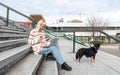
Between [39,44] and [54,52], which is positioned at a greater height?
[39,44]

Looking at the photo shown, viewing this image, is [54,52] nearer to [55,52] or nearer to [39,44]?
[55,52]

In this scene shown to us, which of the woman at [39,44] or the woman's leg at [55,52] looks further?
the woman at [39,44]

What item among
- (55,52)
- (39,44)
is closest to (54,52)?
(55,52)

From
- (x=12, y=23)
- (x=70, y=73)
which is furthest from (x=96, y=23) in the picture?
(x=70, y=73)

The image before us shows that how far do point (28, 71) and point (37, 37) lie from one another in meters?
2.75

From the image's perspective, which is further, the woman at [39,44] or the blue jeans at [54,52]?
the woman at [39,44]

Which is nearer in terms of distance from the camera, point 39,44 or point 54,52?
point 54,52

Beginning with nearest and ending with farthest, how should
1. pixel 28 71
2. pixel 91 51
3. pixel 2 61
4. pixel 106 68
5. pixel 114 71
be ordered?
pixel 2 61 < pixel 28 71 < pixel 114 71 < pixel 106 68 < pixel 91 51

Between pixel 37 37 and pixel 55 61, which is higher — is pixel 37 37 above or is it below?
above

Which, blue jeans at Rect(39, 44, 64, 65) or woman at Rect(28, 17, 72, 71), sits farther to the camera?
woman at Rect(28, 17, 72, 71)

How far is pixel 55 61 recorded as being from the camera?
286 inches

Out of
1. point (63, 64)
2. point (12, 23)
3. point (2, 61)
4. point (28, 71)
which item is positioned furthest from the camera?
point (12, 23)

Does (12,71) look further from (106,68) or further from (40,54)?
(106,68)

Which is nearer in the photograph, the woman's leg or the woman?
the woman's leg
